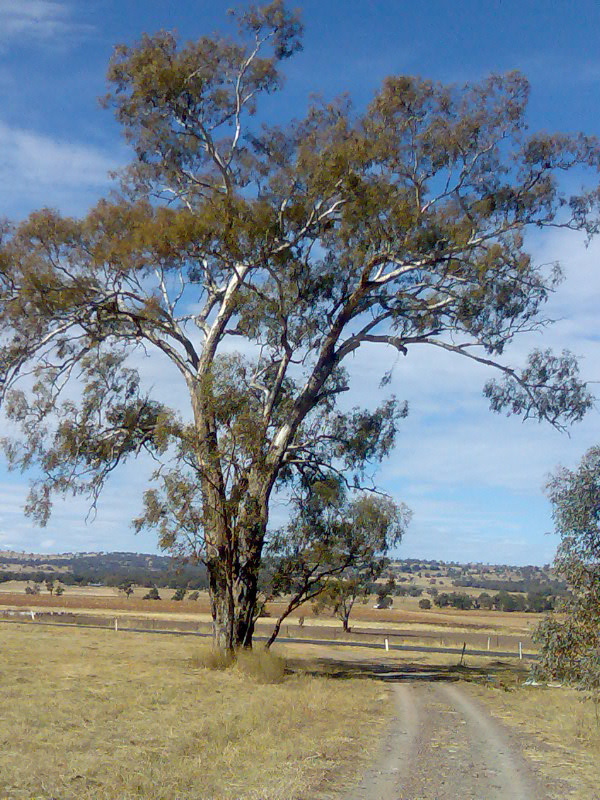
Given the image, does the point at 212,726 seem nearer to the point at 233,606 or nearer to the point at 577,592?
the point at 577,592

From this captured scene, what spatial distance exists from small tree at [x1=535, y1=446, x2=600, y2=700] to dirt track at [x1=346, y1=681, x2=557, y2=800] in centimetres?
130

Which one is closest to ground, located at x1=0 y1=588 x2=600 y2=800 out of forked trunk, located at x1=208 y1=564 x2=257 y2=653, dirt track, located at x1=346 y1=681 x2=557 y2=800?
dirt track, located at x1=346 y1=681 x2=557 y2=800

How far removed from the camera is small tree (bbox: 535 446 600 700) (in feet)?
35.2

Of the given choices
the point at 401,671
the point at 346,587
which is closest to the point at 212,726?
the point at 346,587

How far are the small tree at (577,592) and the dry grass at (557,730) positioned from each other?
0.89 meters

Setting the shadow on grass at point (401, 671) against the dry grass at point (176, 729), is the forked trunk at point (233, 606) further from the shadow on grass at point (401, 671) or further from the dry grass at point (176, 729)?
the shadow on grass at point (401, 671)

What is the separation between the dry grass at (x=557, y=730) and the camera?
9.44 metres

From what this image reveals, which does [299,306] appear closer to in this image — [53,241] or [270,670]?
[53,241]

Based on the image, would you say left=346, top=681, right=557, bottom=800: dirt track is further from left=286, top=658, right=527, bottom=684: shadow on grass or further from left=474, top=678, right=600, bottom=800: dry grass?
left=286, top=658, right=527, bottom=684: shadow on grass

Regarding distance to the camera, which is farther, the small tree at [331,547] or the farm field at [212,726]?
the small tree at [331,547]

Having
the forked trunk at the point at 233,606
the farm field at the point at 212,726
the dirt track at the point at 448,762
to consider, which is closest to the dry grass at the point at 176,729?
the farm field at the point at 212,726

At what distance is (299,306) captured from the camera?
22.1 meters

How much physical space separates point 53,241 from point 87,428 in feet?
17.1

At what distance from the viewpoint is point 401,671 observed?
24.2m
